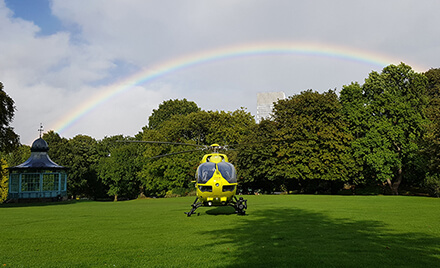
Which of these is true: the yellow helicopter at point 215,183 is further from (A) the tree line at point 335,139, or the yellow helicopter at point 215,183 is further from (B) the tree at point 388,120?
(B) the tree at point 388,120

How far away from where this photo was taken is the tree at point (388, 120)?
40.0m

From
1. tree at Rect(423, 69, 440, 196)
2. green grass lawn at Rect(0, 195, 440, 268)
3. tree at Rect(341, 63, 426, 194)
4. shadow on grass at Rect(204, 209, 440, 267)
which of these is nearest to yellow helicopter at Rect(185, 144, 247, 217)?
green grass lawn at Rect(0, 195, 440, 268)

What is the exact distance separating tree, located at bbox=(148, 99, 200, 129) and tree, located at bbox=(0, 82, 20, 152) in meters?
39.5

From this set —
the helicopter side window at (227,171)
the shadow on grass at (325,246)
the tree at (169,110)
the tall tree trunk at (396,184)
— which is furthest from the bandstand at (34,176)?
the tall tree trunk at (396,184)

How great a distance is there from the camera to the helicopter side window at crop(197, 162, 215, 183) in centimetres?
1591

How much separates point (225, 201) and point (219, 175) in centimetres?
135

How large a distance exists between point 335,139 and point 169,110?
38395 millimetres

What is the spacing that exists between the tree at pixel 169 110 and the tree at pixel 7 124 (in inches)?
1557

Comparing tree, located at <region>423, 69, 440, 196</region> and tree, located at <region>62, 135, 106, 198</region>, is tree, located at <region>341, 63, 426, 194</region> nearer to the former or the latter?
tree, located at <region>423, 69, 440, 196</region>

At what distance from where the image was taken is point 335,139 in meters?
40.7

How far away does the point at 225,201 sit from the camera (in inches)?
645

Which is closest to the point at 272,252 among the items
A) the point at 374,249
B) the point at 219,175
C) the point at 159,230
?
the point at 374,249

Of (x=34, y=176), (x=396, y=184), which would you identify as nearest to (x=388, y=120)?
(x=396, y=184)

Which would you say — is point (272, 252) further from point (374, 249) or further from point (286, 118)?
point (286, 118)
